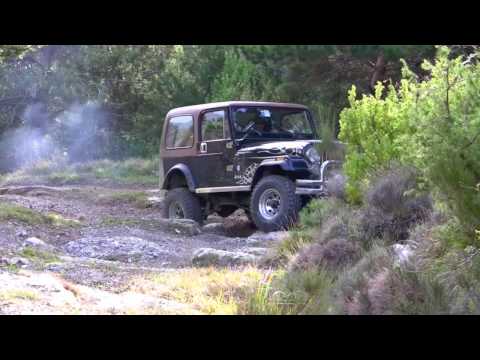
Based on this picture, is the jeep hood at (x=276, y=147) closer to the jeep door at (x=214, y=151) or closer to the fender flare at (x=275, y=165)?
the fender flare at (x=275, y=165)

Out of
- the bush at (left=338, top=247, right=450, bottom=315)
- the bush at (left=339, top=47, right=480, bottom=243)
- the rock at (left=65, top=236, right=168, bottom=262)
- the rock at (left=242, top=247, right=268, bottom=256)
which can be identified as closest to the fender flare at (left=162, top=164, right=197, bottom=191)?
the rock at (left=65, top=236, right=168, bottom=262)

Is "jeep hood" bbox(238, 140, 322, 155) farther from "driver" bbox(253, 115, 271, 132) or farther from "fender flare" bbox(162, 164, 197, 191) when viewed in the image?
"fender flare" bbox(162, 164, 197, 191)

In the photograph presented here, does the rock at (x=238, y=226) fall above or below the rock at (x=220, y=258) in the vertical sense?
below

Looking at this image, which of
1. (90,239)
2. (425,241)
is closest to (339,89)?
(90,239)

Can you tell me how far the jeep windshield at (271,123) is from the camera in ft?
42.2

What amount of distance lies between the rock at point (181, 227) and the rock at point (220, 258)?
9.69 feet

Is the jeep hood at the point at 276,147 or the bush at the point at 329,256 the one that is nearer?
the bush at the point at 329,256

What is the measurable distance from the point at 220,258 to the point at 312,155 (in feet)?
10.6

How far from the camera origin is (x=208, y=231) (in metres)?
13.4

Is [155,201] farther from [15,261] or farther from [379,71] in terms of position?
[15,261]

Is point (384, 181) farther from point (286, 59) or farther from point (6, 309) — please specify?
point (286, 59)

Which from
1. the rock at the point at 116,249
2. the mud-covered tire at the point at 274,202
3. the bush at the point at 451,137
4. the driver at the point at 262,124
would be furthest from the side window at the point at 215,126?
the bush at the point at 451,137

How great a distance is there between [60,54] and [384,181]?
2834 cm

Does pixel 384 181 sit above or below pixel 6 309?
above
